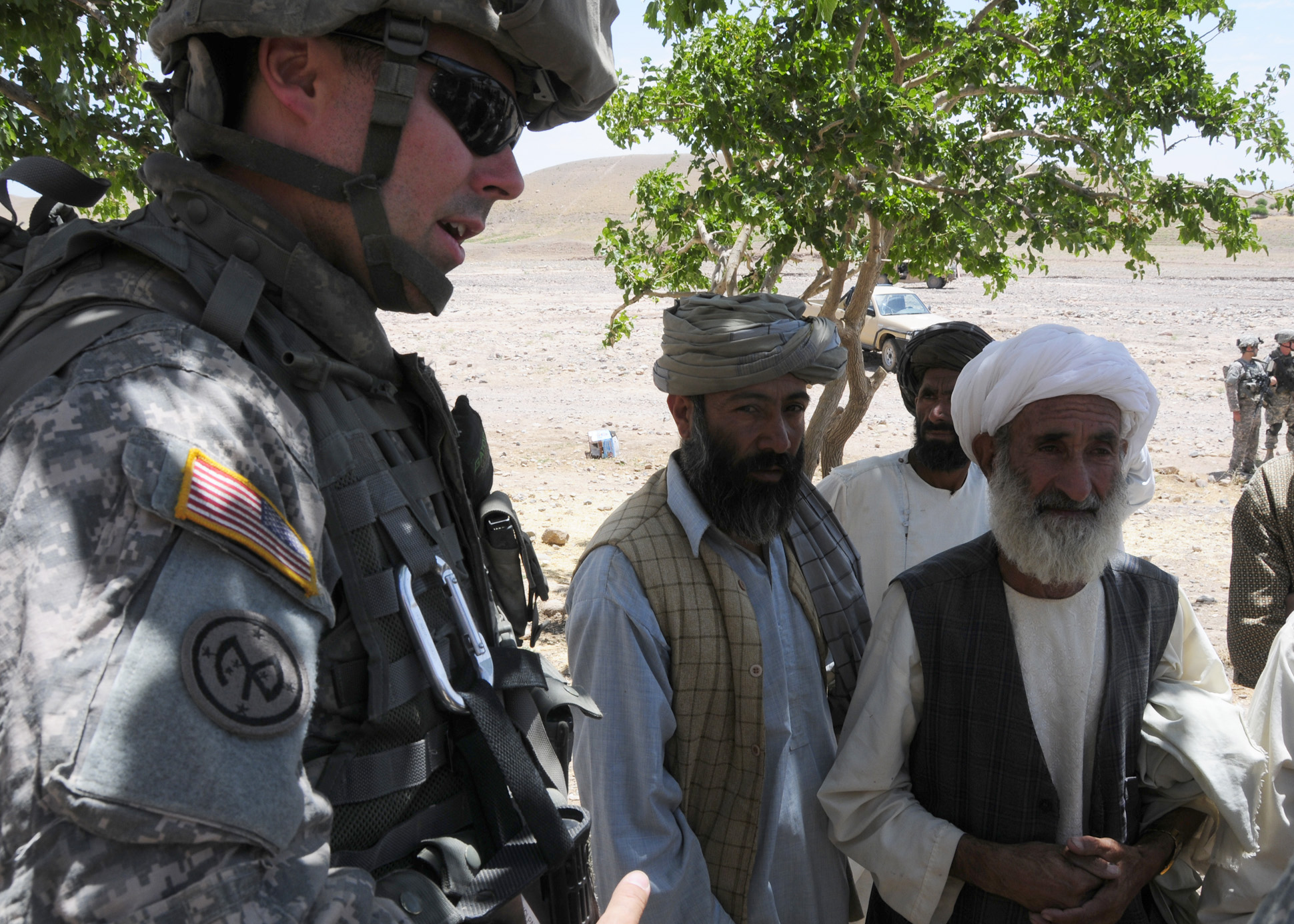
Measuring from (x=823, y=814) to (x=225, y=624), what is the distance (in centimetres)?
187

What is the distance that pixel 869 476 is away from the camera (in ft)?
12.5

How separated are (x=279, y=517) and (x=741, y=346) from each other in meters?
1.98

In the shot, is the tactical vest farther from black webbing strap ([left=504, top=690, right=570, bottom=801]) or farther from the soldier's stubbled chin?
the soldier's stubbled chin

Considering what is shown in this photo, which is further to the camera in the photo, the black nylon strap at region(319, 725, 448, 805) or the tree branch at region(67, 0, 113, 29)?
the tree branch at region(67, 0, 113, 29)

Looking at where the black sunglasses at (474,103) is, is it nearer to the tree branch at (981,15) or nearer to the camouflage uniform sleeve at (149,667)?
the camouflage uniform sleeve at (149,667)

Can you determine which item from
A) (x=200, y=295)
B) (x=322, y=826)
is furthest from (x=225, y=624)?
(x=200, y=295)

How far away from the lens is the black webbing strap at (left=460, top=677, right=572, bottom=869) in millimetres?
1216

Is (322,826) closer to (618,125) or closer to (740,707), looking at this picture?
(740,707)

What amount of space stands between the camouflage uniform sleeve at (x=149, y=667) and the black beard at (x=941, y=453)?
3075 mm

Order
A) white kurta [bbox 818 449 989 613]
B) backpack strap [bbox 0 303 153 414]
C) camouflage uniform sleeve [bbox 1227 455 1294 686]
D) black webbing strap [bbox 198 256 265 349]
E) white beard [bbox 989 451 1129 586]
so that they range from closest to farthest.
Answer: backpack strap [bbox 0 303 153 414]
black webbing strap [bbox 198 256 265 349]
white beard [bbox 989 451 1129 586]
camouflage uniform sleeve [bbox 1227 455 1294 686]
white kurta [bbox 818 449 989 613]

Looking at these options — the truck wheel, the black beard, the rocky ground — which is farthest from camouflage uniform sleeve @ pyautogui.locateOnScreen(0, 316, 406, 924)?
the truck wheel

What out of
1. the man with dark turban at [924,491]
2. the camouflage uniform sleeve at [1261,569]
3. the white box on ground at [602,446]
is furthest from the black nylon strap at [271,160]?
the white box on ground at [602,446]

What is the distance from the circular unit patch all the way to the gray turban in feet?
6.61

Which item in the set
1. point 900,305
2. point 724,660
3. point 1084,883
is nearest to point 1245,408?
point 900,305
